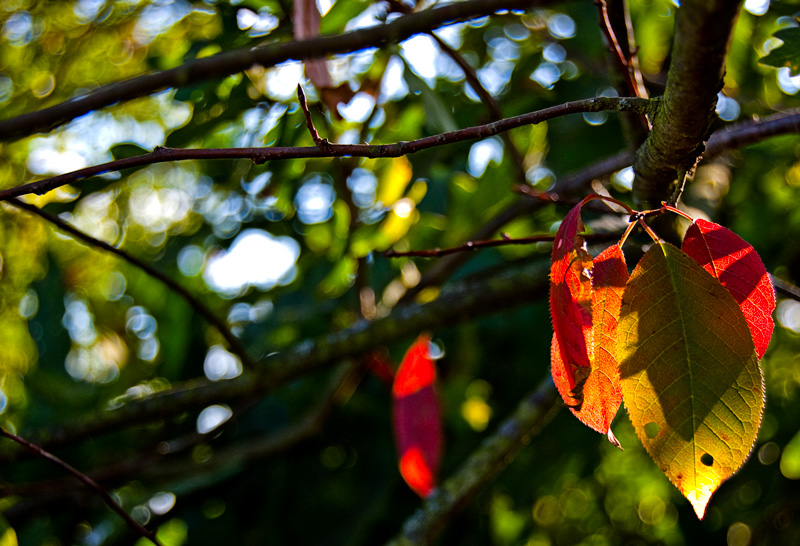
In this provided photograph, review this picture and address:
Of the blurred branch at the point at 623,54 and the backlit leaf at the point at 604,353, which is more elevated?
the blurred branch at the point at 623,54

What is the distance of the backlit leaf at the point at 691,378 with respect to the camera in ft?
1.43

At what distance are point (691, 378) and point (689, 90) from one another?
184 mm

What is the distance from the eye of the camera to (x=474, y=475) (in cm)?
92

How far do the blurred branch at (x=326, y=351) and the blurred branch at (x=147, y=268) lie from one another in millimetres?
54

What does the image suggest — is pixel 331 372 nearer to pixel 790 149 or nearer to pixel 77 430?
pixel 77 430

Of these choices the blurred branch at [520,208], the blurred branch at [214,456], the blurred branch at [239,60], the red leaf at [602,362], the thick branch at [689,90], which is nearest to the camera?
the thick branch at [689,90]

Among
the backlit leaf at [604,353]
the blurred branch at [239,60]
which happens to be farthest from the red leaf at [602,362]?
the blurred branch at [239,60]

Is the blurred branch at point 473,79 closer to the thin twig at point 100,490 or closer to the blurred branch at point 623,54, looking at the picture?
the blurred branch at point 623,54

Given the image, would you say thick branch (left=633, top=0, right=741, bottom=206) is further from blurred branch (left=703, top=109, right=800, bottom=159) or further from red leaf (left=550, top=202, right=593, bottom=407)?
blurred branch (left=703, top=109, right=800, bottom=159)

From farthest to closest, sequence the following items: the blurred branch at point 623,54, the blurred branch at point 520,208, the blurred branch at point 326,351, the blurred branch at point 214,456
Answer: the blurred branch at point 214,456 → the blurred branch at point 326,351 → the blurred branch at point 520,208 → the blurred branch at point 623,54

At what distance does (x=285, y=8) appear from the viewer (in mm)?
1051

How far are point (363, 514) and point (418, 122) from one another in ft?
2.51

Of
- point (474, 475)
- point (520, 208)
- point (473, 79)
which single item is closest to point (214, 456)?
point (474, 475)

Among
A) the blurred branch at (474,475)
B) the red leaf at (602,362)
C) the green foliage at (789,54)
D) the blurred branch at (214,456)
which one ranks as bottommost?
the blurred branch at (214,456)
